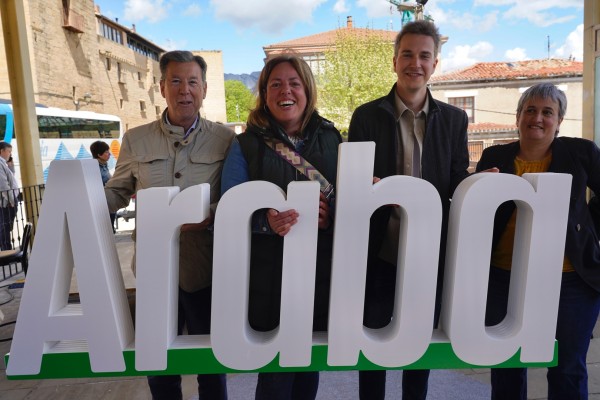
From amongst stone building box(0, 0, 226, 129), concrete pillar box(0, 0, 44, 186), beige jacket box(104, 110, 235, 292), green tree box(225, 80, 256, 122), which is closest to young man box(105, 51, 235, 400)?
beige jacket box(104, 110, 235, 292)

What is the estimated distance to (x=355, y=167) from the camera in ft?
4.48

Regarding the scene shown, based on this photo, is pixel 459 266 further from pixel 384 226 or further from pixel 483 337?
pixel 384 226

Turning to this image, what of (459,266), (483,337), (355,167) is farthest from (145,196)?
(483,337)

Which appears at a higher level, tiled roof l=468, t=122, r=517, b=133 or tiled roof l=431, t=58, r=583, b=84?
tiled roof l=431, t=58, r=583, b=84

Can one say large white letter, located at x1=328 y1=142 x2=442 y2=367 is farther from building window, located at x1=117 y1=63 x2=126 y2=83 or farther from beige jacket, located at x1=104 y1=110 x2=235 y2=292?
building window, located at x1=117 y1=63 x2=126 y2=83

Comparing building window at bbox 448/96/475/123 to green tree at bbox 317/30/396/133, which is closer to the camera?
building window at bbox 448/96/475/123

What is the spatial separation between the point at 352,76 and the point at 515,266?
22493 millimetres

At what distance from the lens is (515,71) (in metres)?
21.1

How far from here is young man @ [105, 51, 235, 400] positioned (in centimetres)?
181

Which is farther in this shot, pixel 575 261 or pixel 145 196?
pixel 575 261

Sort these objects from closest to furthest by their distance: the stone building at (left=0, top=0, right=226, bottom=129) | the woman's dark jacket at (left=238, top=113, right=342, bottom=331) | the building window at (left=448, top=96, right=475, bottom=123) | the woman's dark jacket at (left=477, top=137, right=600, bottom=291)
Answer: the woman's dark jacket at (left=238, top=113, right=342, bottom=331) → the woman's dark jacket at (left=477, top=137, right=600, bottom=291) → the building window at (left=448, top=96, right=475, bottom=123) → the stone building at (left=0, top=0, right=226, bottom=129)

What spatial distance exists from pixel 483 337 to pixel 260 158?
1.01 metres

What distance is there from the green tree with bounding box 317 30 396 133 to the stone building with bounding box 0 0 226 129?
31.7 ft

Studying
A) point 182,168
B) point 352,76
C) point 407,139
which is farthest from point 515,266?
point 352,76
